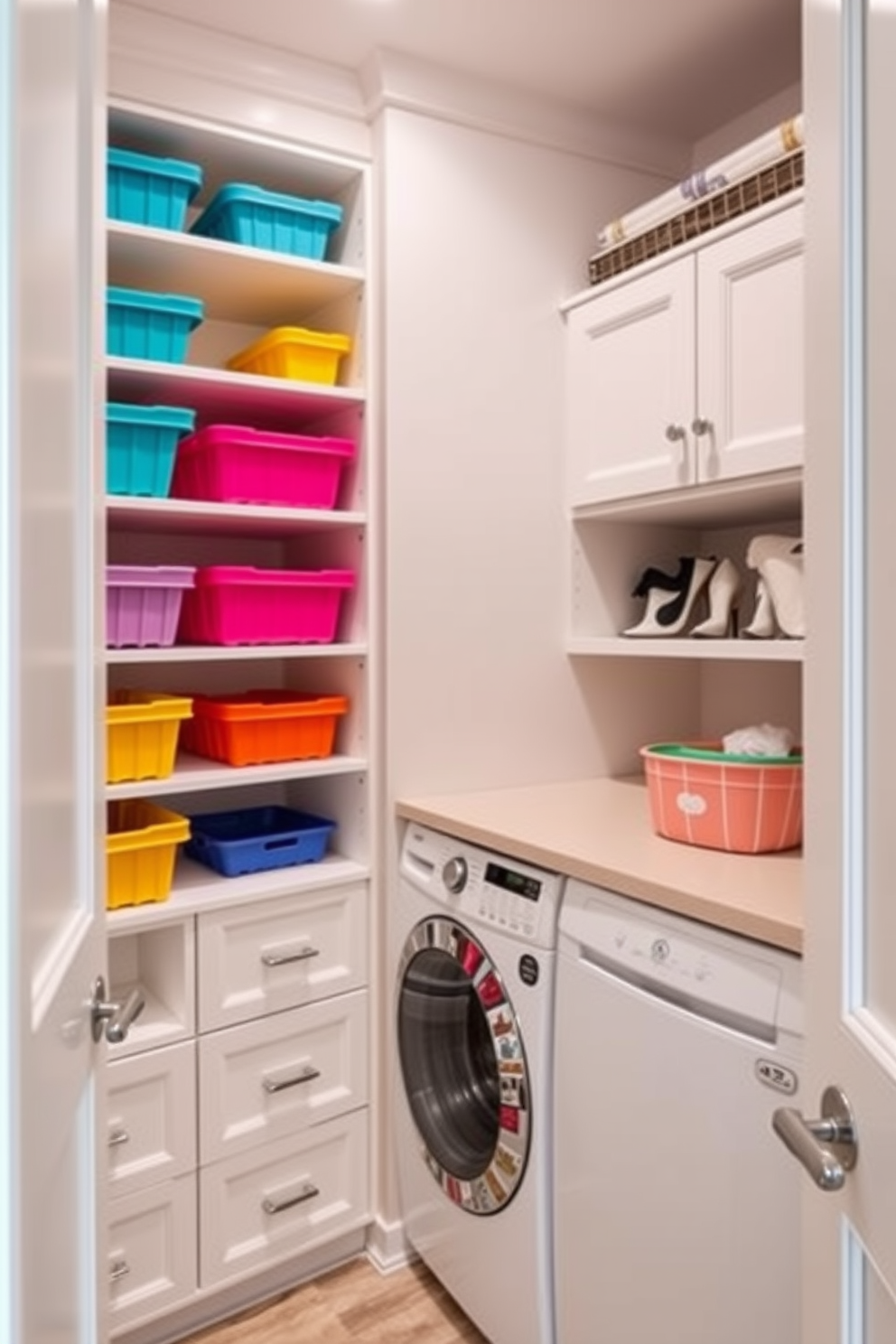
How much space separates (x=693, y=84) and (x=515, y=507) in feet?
3.28

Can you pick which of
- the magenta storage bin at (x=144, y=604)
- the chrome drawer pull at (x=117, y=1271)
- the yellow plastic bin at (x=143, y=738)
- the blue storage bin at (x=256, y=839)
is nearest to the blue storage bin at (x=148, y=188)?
the magenta storage bin at (x=144, y=604)

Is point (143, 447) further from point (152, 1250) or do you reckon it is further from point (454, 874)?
point (152, 1250)

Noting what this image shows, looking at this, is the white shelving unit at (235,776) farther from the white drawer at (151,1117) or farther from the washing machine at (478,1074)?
the washing machine at (478,1074)

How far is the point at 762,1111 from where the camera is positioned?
116cm

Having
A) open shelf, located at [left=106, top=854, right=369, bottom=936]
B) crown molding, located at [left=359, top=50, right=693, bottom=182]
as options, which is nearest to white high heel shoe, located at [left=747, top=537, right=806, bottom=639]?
open shelf, located at [left=106, top=854, right=369, bottom=936]

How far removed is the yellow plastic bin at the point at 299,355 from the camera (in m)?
1.91

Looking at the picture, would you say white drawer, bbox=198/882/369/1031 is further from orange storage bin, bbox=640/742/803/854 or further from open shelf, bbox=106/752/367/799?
orange storage bin, bbox=640/742/803/854

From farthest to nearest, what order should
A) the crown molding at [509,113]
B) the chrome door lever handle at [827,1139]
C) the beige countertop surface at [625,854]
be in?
the crown molding at [509,113] < the beige countertop surface at [625,854] < the chrome door lever handle at [827,1139]

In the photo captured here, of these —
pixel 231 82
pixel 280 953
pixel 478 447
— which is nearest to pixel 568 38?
pixel 231 82

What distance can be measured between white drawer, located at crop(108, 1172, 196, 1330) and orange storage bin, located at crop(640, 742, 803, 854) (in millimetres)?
1178

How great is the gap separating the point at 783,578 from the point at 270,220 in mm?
1257

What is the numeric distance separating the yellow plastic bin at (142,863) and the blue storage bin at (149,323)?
0.91m

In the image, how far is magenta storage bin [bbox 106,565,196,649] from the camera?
5.64 ft

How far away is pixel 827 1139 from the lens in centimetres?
74
